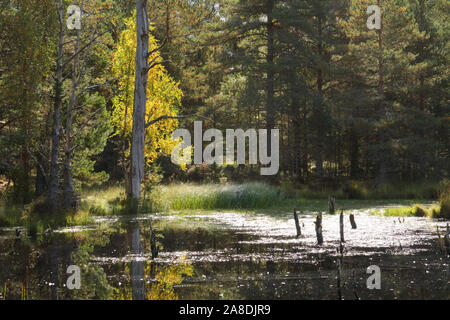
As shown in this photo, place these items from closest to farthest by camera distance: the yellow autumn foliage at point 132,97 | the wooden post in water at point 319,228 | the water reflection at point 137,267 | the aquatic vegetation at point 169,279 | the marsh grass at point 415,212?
the aquatic vegetation at point 169,279 → the water reflection at point 137,267 → the wooden post in water at point 319,228 → the marsh grass at point 415,212 → the yellow autumn foliage at point 132,97

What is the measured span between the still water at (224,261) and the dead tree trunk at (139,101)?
5642 millimetres

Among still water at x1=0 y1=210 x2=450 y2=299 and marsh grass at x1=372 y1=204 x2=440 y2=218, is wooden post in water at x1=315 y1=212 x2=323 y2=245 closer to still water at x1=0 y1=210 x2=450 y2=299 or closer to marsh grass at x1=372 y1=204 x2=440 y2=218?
still water at x1=0 y1=210 x2=450 y2=299

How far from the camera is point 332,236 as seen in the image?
42.4 feet

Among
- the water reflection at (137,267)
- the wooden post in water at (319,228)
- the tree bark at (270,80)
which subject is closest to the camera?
the water reflection at (137,267)

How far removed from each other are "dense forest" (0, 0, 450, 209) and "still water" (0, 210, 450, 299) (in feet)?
22.2

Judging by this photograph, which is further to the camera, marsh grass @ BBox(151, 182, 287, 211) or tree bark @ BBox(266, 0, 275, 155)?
tree bark @ BBox(266, 0, 275, 155)

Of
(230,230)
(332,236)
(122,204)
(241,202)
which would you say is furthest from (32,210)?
(332,236)

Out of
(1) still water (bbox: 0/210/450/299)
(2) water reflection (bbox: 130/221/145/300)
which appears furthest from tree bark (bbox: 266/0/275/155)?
(2) water reflection (bbox: 130/221/145/300)

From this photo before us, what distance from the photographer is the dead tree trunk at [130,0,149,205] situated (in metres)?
21.2

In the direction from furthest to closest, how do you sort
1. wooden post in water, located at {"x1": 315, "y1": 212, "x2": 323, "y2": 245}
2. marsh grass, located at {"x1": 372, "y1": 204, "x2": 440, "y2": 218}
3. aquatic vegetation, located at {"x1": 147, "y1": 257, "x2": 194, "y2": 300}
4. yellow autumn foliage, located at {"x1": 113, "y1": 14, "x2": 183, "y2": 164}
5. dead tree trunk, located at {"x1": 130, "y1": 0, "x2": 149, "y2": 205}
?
yellow autumn foliage, located at {"x1": 113, "y1": 14, "x2": 183, "y2": 164} → dead tree trunk, located at {"x1": 130, "y1": 0, "x2": 149, "y2": 205} → marsh grass, located at {"x1": 372, "y1": 204, "x2": 440, "y2": 218} → wooden post in water, located at {"x1": 315, "y1": 212, "x2": 323, "y2": 245} → aquatic vegetation, located at {"x1": 147, "y1": 257, "x2": 194, "y2": 300}

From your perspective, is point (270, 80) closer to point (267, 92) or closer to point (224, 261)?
point (267, 92)

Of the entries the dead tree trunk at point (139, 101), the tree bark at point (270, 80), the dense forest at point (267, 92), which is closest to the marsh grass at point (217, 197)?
the dead tree trunk at point (139, 101)

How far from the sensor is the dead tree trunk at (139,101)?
21.2 meters

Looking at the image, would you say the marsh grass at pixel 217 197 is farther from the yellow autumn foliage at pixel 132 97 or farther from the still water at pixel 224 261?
the still water at pixel 224 261
